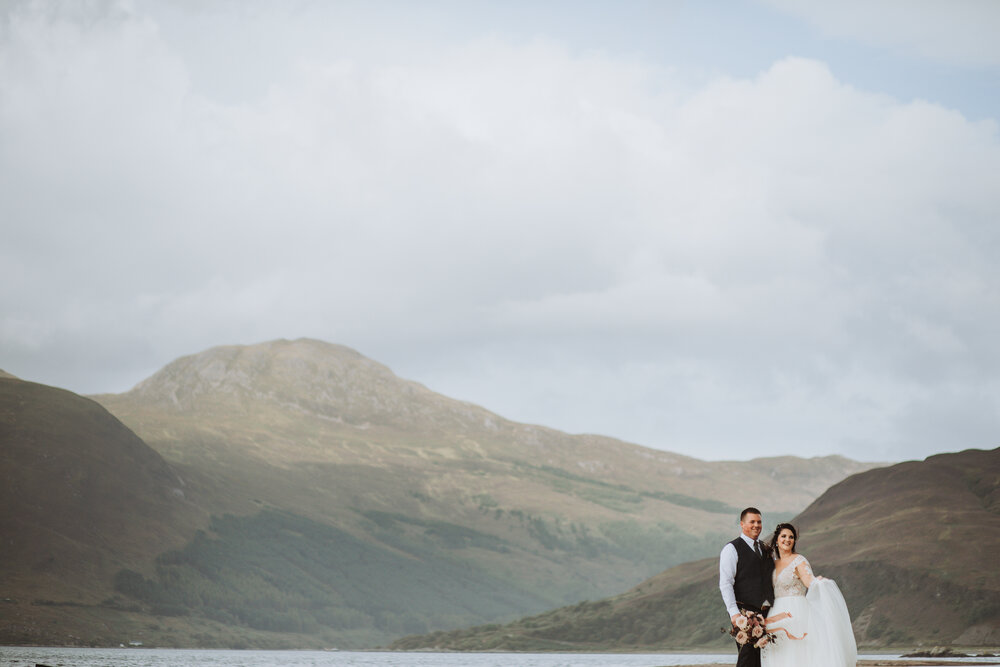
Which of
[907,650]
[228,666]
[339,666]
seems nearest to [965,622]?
[907,650]

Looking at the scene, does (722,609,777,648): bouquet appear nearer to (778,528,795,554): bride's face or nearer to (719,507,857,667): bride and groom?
(719,507,857,667): bride and groom

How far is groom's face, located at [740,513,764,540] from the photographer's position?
1984 cm

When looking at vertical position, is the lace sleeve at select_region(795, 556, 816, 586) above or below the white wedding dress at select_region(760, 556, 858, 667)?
above

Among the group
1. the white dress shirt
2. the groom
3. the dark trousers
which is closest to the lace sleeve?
the groom

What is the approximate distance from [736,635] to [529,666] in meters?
159

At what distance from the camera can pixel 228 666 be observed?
162 meters

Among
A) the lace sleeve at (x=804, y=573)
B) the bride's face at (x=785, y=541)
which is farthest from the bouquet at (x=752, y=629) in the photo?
the bride's face at (x=785, y=541)

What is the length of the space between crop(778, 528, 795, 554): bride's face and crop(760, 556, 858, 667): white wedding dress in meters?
0.32

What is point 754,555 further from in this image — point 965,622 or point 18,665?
point 965,622

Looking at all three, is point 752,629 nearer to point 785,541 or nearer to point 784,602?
point 784,602

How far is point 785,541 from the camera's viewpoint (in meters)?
19.9

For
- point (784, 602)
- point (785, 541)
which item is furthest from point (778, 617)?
point (785, 541)

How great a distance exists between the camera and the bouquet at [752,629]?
19203mm

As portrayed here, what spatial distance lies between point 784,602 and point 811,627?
0.60m
